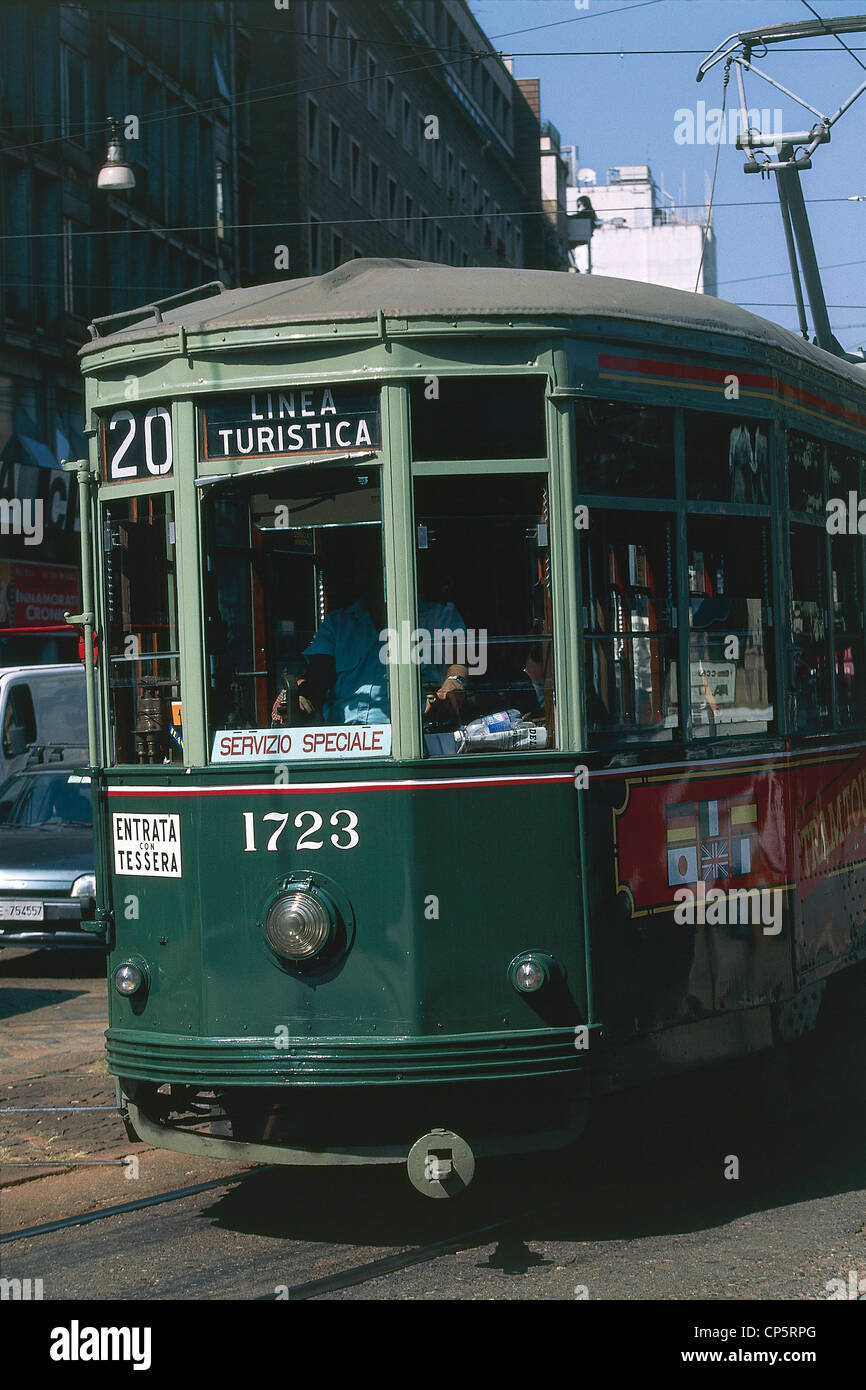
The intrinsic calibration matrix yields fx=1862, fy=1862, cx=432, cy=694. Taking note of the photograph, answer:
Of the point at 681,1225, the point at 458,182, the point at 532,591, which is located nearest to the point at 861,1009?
the point at 681,1225

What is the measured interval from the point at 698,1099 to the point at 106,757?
3.25 meters

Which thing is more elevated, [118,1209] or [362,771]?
[362,771]

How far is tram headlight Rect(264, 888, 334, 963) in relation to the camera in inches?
234

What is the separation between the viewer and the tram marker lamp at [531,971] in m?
5.94

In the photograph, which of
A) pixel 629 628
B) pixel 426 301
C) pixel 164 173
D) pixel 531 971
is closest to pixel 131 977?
pixel 531 971

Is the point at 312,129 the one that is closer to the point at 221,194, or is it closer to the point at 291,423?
the point at 221,194

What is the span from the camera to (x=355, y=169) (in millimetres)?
46781

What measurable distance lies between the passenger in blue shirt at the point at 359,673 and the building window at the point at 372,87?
43.9 m

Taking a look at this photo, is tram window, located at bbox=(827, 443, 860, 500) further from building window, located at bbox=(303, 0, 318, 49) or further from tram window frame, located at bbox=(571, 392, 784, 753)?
building window, located at bbox=(303, 0, 318, 49)

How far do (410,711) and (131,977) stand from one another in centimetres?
134

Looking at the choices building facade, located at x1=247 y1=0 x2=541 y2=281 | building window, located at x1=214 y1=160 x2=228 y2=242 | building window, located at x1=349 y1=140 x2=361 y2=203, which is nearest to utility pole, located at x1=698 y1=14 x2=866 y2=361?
building facade, located at x1=247 y1=0 x2=541 y2=281

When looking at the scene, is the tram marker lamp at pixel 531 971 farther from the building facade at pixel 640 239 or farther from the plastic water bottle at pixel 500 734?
the building facade at pixel 640 239

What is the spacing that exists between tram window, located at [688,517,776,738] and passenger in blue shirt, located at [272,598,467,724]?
3.40ft

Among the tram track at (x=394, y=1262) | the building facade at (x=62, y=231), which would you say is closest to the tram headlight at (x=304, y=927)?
the tram track at (x=394, y=1262)
